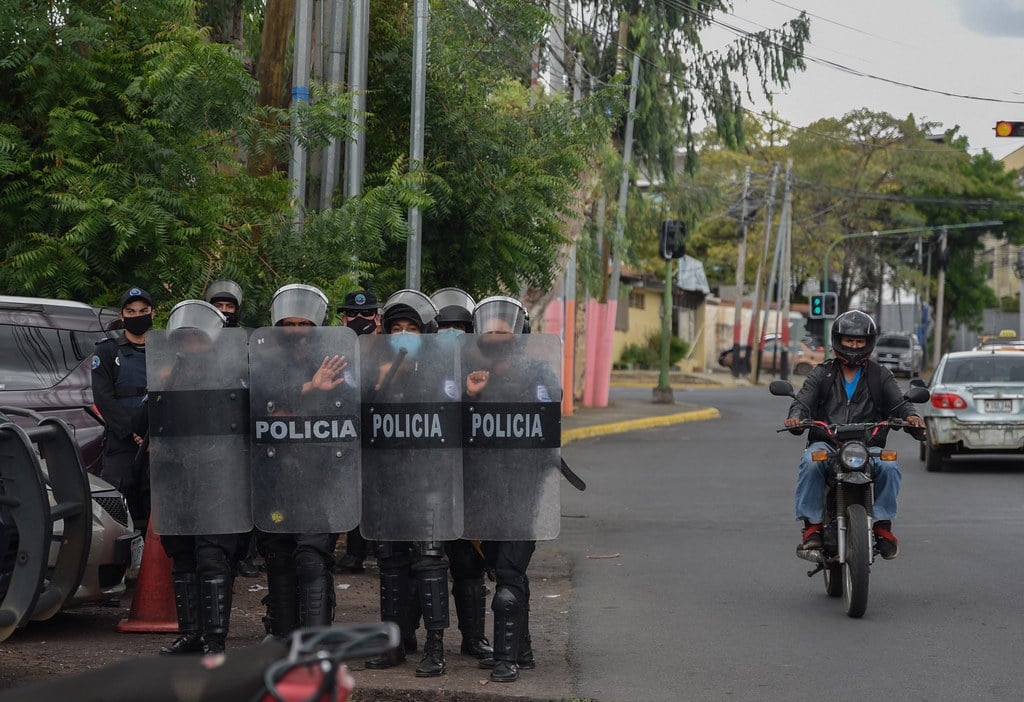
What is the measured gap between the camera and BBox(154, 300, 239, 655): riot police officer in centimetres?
672

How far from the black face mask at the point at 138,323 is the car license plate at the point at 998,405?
12391 mm

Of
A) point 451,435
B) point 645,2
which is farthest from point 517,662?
point 645,2

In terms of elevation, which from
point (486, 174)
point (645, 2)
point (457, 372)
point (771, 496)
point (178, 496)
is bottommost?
point (771, 496)

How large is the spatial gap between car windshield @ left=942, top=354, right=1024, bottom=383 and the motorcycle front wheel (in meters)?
10.7

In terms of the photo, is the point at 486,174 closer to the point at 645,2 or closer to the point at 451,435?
the point at 451,435

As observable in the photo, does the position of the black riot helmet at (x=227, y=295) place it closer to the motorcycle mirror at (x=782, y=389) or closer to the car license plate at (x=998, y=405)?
the motorcycle mirror at (x=782, y=389)

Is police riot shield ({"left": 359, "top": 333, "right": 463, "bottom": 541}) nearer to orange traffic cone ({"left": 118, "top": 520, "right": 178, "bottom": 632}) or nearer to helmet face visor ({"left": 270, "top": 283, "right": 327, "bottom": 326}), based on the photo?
helmet face visor ({"left": 270, "top": 283, "right": 327, "bottom": 326})

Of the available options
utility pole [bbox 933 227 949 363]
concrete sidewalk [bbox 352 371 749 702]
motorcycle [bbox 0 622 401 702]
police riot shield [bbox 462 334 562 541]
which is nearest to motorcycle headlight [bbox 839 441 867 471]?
concrete sidewalk [bbox 352 371 749 702]

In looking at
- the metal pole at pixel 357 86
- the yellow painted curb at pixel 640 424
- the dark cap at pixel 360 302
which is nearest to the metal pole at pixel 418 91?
the metal pole at pixel 357 86

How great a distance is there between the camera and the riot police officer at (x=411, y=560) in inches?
267

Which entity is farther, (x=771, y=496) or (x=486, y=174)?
(x=771, y=496)

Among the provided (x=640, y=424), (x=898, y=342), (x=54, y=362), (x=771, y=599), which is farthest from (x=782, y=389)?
(x=898, y=342)

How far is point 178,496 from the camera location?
6734mm

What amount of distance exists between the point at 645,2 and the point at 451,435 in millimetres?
21419
